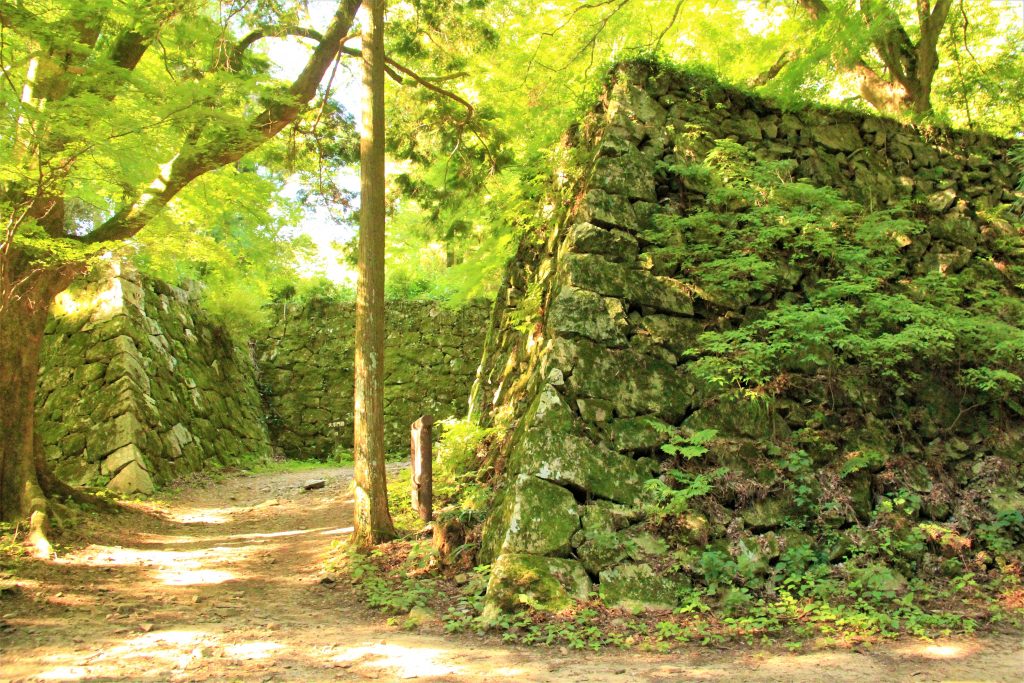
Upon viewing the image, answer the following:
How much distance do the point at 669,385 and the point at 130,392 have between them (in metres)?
7.08

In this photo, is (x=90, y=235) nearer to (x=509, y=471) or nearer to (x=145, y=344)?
(x=145, y=344)

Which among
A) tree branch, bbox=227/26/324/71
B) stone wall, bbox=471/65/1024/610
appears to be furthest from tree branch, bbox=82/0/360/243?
stone wall, bbox=471/65/1024/610

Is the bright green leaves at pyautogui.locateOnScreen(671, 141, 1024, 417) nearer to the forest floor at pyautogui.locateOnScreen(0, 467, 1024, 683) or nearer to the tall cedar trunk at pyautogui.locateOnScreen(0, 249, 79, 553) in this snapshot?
the forest floor at pyautogui.locateOnScreen(0, 467, 1024, 683)

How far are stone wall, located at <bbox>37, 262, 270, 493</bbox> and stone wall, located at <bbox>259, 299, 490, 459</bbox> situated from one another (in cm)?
119

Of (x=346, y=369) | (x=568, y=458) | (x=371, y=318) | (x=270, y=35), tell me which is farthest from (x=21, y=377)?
(x=346, y=369)

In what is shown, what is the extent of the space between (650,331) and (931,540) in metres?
2.57

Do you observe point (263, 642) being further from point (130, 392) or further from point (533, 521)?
point (130, 392)

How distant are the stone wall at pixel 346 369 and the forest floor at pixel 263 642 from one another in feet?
20.1

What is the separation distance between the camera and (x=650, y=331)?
5.84 m

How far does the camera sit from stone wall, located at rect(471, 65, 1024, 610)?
15.6ft

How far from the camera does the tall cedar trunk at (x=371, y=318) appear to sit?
19.2ft

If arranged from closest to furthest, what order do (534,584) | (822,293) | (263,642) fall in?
(263,642), (534,584), (822,293)

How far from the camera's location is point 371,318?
5984mm

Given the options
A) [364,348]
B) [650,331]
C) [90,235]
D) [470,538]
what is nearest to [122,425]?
[90,235]
